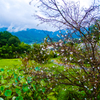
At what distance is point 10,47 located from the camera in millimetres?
21094

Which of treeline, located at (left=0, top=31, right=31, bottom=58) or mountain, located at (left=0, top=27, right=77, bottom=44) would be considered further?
treeline, located at (left=0, top=31, right=31, bottom=58)

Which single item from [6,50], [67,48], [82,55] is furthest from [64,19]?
[6,50]

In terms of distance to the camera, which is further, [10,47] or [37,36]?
[37,36]

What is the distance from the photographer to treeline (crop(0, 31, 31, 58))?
66.4 ft

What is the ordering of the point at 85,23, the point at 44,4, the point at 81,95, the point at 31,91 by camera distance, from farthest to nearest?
1. the point at 81,95
2. the point at 85,23
3. the point at 44,4
4. the point at 31,91

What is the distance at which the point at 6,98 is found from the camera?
157 cm

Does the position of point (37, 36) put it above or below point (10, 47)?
above

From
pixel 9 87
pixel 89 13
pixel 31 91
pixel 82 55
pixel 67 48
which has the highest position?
pixel 89 13

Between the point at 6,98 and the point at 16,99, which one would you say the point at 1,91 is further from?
the point at 16,99

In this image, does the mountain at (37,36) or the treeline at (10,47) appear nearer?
the mountain at (37,36)

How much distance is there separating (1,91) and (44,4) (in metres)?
1.87

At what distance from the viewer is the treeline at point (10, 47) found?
2024 cm

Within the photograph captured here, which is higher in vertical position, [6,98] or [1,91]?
[1,91]

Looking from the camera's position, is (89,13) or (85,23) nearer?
(89,13)
